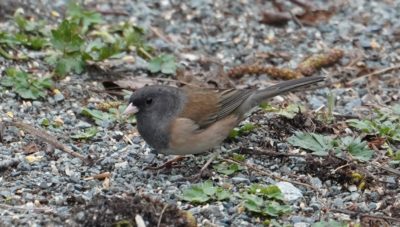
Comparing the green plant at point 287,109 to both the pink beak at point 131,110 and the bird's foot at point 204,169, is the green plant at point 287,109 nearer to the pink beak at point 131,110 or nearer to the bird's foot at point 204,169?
the bird's foot at point 204,169

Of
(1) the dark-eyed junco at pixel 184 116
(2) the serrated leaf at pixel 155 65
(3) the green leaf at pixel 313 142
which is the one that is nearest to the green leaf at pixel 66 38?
(2) the serrated leaf at pixel 155 65

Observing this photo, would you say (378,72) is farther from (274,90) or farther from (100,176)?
(100,176)

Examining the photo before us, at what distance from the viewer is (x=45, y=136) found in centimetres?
473

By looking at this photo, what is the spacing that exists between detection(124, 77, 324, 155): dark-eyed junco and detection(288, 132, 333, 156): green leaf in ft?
1.16

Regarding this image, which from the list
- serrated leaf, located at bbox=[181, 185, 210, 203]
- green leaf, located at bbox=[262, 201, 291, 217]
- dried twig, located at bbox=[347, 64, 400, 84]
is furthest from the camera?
dried twig, located at bbox=[347, 64, 400, 84]

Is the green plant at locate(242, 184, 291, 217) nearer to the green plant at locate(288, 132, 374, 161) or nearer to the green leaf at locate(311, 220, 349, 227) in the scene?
the green leaf at locate(311, 220, 349, 227)

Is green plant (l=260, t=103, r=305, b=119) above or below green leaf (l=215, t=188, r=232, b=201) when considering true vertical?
below

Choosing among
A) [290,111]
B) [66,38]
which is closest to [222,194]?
[290,111]

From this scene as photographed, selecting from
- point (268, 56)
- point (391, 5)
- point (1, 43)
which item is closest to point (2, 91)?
point (1, 43)

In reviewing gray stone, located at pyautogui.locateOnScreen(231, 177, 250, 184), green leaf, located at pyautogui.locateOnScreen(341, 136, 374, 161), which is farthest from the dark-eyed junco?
green leaf, located at pyautogui.locateOnScreen(341, 136, 374, 161)

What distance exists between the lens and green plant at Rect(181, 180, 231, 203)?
13.4ft

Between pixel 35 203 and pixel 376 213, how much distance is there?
160 cm

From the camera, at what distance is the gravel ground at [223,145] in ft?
13.2

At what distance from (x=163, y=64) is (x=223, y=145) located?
1213mm
